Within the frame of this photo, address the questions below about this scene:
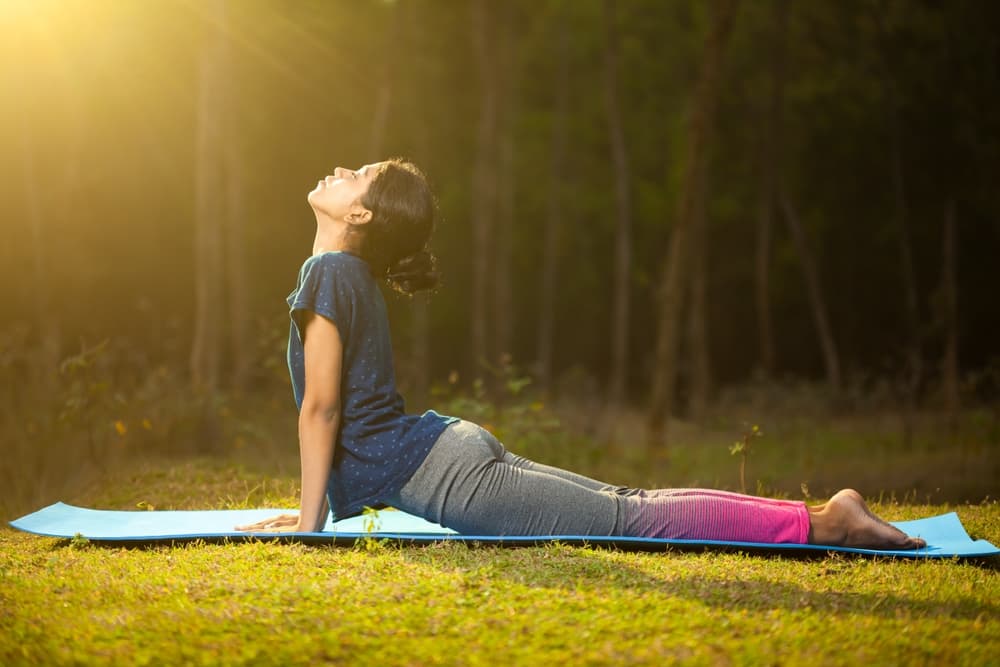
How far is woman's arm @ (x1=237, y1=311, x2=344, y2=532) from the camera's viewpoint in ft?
14.5

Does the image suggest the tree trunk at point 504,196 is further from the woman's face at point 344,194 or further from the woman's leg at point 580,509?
the woman's leg at point 580,509

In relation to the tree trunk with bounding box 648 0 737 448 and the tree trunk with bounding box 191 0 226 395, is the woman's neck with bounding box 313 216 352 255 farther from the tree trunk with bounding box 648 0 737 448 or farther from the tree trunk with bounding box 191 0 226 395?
the tree trunk with bounding box 648 0 737 448

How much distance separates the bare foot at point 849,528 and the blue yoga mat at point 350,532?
1.4 inches

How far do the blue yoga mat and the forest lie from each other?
2582mm

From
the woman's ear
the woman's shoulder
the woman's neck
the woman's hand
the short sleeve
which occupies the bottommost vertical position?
the woman's hand

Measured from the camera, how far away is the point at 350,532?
4551 millimetres

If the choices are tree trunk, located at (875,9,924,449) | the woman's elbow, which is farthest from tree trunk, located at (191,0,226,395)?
tree trunk, located at (875,9,924,449)

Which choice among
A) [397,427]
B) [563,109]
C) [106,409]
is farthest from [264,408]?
[563,109]

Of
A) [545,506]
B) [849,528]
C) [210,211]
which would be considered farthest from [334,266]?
[210,211]

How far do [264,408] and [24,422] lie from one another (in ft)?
8.18

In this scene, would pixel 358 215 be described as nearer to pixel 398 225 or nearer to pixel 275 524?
pixel 398 225

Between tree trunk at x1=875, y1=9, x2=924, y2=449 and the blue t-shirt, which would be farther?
tree trunk at x1=875, y1=9, x2=924, y2=449

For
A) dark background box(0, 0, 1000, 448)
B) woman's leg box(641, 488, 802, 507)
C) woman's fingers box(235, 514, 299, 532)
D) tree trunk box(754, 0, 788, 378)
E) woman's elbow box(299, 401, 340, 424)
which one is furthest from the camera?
tree trunk box(754, 0, 788, 378)

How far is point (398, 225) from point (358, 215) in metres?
0.18
